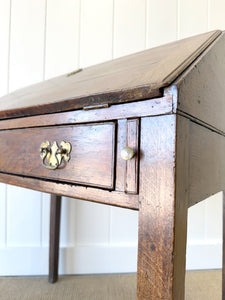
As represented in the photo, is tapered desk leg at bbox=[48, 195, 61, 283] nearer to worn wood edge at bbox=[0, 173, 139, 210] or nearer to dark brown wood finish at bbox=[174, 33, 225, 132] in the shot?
worn wood edge at bbox=[0, 173, 139, 210]

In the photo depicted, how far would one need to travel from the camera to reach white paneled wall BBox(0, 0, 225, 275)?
3.76ft

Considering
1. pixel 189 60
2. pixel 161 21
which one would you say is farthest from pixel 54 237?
pixel 161 21

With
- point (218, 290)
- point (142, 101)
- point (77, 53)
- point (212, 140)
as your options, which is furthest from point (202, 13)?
point (218, 290)

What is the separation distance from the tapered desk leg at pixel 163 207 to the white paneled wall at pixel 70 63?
0.85 m

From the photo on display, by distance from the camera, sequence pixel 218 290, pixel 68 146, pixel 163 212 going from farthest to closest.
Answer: pixel 218 290 < pixel 68 146 < pixel 163 212

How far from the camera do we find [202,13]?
1180 mm

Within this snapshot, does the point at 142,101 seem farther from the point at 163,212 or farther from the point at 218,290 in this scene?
the point at 218,290

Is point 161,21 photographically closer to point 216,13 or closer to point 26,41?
point 216,13

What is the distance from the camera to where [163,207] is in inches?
12.4

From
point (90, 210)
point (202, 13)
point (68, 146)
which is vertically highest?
point (202, 13)

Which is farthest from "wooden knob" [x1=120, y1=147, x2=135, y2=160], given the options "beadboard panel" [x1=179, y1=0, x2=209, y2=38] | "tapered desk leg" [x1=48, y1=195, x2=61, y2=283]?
"beadboard panel" [x1=179, y1=0, x2=209, y2=38]

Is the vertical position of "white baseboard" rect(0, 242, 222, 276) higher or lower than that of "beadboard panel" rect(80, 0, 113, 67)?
lower

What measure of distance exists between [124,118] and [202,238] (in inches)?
42.6

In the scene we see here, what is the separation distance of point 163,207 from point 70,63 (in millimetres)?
1038
